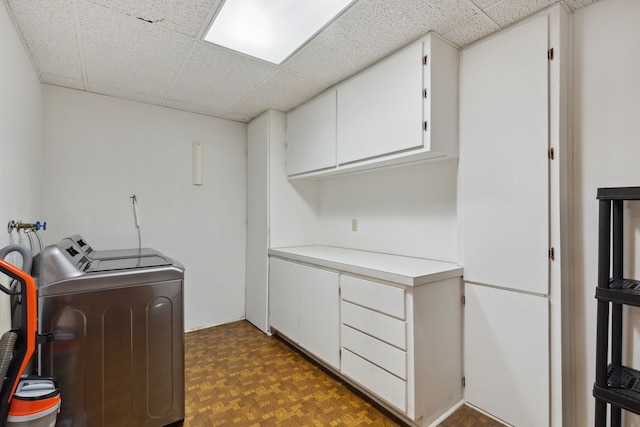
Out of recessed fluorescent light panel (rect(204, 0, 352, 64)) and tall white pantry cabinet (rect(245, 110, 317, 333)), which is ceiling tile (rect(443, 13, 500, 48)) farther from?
tall white pantry cabinet (rect(245, 110, 317, 333))

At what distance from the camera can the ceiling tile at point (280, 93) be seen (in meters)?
2.51

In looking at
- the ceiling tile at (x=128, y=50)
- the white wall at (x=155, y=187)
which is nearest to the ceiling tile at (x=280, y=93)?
the white wall at (x=155, y=187)

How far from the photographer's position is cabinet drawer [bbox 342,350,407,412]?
1.75 m

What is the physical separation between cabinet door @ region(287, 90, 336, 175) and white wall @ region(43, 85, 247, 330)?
0.77 m

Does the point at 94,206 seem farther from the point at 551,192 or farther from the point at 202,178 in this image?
the point at 551,192

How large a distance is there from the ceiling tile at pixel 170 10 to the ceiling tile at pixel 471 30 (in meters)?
1.37

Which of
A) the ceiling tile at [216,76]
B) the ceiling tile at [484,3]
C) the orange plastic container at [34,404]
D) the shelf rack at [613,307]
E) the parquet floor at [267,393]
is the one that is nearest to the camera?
the orange plastic container at [34,404]

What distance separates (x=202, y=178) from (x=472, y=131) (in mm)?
2641

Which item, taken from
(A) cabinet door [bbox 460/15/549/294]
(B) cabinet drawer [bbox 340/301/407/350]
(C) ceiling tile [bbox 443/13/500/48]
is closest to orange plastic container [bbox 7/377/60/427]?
(B) cabinet drawer [bbox 340/301/407/350]

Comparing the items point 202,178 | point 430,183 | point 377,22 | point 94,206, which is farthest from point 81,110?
point 430,183

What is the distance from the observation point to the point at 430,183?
2293 mm

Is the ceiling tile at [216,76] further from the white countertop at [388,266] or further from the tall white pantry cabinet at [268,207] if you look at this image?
the white countertop at [388,266]

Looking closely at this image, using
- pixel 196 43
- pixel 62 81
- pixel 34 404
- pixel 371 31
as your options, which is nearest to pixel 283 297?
pixel 34 404

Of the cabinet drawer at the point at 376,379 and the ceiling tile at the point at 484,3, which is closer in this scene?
the ceiling tile at the point at 484,3
